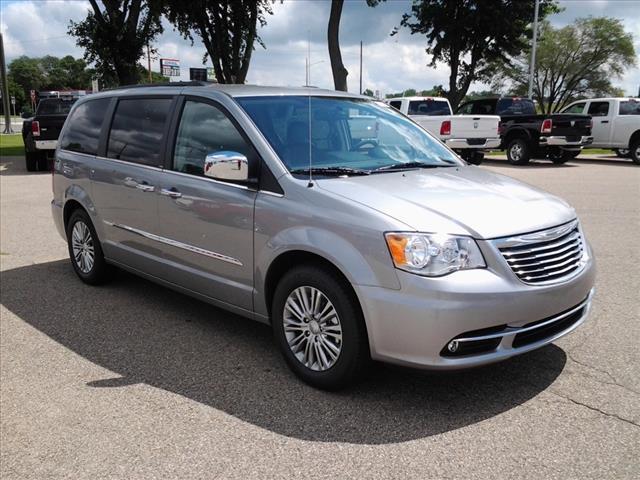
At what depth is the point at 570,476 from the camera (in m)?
2.75

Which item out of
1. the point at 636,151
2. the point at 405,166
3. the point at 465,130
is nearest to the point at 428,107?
the point at 465,130

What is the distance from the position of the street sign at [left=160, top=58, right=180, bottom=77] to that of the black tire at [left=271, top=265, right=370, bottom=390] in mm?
20841

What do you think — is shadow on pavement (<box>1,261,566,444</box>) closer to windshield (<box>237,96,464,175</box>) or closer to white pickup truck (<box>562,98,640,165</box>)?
windshield (<box>237,96,464,175</box>)

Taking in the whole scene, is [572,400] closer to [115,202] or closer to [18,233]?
[115,202]

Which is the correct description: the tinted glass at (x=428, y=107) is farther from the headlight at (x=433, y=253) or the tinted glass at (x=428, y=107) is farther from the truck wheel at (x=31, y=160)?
the headlight at (x=433, y=253)

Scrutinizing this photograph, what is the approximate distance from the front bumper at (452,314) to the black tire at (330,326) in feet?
0.31

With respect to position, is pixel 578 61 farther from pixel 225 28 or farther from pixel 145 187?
pixel 145 187

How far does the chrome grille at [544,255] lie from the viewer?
10.6 feet

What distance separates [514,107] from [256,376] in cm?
1853

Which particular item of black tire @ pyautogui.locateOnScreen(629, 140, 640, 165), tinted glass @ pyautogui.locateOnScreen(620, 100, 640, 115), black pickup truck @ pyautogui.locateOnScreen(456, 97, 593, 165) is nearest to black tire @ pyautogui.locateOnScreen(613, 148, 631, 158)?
black tire @ pyautogui.locateOnScreen(629, 140, 640, 165)

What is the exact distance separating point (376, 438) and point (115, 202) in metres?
3.31

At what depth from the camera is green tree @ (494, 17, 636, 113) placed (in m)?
53.7

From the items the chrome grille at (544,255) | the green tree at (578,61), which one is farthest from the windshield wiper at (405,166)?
the green tree at (578,61)

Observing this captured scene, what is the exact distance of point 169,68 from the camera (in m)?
22.9
